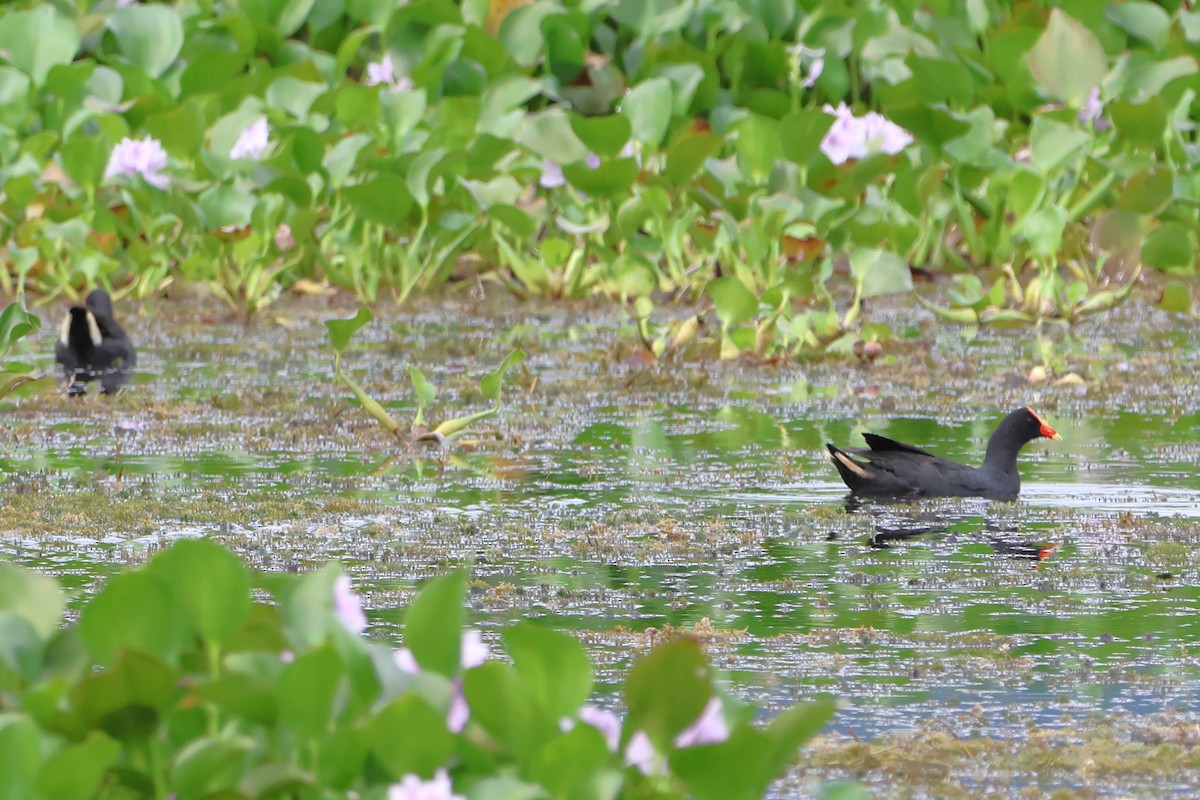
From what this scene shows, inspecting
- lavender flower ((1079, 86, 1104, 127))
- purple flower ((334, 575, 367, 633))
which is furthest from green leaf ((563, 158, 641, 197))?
purple flower ((334, 575, 367, 633))

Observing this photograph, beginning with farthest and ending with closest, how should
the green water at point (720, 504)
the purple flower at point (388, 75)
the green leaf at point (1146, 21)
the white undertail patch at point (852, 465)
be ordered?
the purple flower at point (388, 75) → the green leaf at point (1146, 21) → the white undertail patch at point (852, 465) → the green water at point (720, 504)

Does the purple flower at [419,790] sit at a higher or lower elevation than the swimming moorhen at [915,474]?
lower

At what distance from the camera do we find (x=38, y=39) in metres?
10.3

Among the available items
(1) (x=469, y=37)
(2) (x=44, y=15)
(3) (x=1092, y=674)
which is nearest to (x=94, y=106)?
(2) (x=44, y=15)

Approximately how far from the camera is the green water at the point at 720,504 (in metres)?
3.74

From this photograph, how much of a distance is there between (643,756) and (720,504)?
2973mm

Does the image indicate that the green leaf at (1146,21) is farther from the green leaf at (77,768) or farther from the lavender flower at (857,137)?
the green leaf at (77,768)

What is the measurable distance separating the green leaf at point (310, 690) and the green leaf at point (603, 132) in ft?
21.6


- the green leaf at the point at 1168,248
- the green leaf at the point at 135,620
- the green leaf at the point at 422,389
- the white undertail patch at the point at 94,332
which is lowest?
the green leaf at the point at 135,620

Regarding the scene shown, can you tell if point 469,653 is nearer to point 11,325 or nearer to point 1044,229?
point 11,325

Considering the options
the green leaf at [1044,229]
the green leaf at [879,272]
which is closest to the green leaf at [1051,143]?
the green leaf at [1044,229]

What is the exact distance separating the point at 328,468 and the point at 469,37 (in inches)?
213

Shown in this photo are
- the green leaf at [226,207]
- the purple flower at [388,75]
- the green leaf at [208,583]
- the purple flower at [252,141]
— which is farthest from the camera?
the purple flower at [388,75]

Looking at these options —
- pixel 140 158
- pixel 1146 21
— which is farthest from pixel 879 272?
pixel 1146 21
